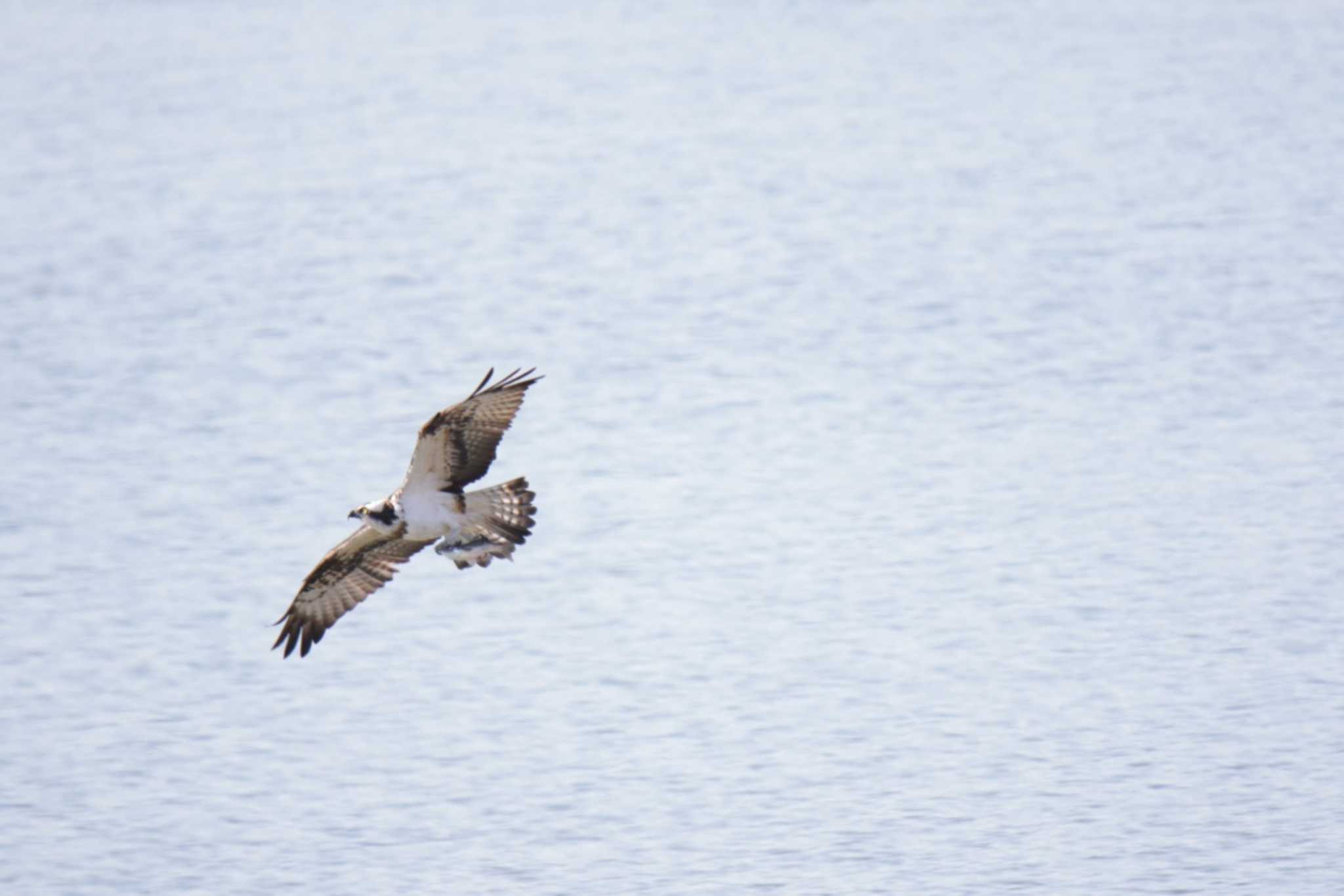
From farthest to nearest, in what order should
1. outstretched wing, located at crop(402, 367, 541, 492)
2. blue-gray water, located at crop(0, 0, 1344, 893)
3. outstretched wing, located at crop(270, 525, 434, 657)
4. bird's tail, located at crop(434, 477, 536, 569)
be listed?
blue-gray water, located at crop(0, 0, 1344, 893)
outstretched wing, located at crop(270, 525, 434, 657)
bird's tail, located at crop(434, 477, 536, 569)
outstretched wing, located at crop(402, 367, 541, 492)

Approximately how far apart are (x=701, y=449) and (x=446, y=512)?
4.73m

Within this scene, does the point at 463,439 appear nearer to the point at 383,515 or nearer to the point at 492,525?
the point at 492,525

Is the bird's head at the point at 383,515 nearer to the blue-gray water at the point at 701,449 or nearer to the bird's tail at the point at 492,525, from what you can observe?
the bird's tail at the point at 492,525

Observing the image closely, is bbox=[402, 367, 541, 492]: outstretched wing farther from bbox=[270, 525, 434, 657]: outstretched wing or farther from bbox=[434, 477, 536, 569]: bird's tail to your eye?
bbox=[270, 525, 434, 657]: outstretched wing

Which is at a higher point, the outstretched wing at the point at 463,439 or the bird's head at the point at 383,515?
the outstretched wing at the point at 463,439

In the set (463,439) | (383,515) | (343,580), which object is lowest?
(343,580)

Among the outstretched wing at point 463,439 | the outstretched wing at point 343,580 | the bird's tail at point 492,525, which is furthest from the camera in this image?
the outstretched wing at point 343,580

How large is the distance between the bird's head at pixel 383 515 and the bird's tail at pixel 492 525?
0.20 metres

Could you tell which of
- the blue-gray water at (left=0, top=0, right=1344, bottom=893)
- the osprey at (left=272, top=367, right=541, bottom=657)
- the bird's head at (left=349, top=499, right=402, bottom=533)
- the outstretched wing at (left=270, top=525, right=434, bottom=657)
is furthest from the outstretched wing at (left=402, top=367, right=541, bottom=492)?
the blue-gray water at (left=0, top=0, right=1344, bottom=893)

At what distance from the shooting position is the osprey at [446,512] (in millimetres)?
7711

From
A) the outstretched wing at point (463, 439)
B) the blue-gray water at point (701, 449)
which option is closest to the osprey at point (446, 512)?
the outstretched wing at point (463, 439)

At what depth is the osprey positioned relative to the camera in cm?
771

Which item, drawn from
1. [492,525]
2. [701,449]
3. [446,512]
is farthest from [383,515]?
[701,449]

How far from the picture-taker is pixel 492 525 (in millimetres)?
7895
